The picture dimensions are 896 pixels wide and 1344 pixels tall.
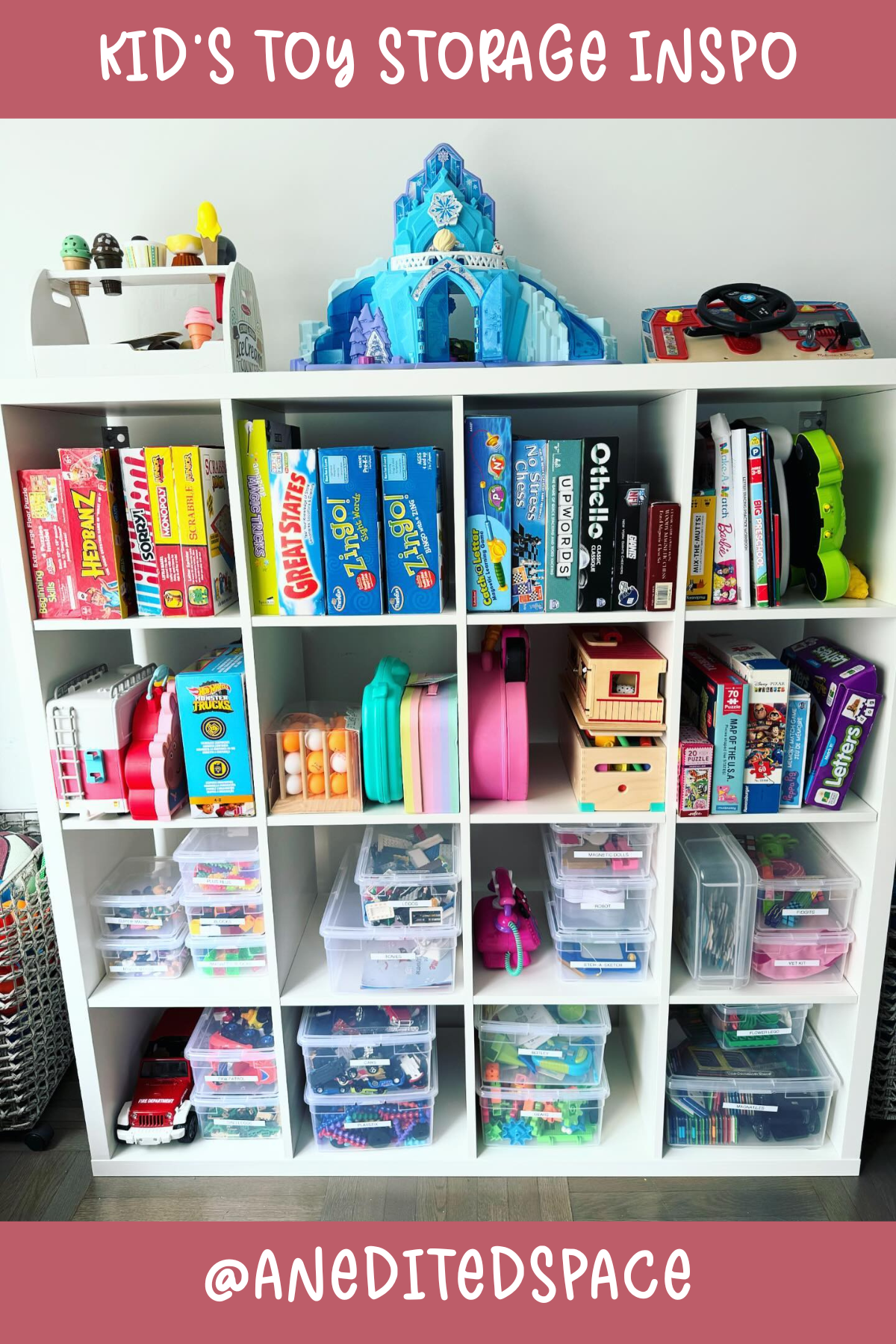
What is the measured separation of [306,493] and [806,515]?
891 millimetres

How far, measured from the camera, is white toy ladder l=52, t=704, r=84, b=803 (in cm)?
154

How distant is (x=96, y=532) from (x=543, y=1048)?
134 cm

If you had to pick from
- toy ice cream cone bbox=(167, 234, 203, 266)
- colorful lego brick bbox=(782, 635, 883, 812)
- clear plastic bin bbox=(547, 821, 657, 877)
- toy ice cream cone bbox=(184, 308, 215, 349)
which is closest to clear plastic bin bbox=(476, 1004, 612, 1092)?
clear plastic bin bbox=(547, 821, 657, 877)

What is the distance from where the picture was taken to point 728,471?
1434 mm

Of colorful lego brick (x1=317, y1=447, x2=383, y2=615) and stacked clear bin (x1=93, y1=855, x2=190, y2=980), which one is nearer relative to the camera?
colorful lego brick (x1=317, y1=447, x2=383, y2=615)

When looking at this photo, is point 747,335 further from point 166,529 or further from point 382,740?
point 166,529

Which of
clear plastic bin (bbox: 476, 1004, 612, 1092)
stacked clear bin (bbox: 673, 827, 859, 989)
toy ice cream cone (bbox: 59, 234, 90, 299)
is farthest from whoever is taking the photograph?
clear plastic bin (bbox: 476, 1004, 612, 1092)

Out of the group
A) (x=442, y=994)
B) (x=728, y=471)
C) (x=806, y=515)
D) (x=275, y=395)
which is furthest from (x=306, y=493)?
(x=442, y=994)

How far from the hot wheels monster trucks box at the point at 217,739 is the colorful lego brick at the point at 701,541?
828 millimetres

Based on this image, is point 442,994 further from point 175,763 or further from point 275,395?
point 275,395

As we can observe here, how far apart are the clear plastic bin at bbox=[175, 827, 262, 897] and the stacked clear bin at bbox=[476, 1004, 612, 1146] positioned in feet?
1.81

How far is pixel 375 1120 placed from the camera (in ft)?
5.67

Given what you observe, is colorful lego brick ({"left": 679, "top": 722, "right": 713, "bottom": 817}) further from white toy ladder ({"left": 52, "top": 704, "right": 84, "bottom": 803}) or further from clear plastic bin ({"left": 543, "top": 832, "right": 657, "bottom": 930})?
white toy ladder ({"left": 52, "top": 704, "right": 84, "bottom": 803})

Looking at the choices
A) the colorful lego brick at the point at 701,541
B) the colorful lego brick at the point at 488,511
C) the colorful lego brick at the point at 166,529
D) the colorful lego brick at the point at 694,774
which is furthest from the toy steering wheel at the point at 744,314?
the colorful lego brick at the point at 166,529
